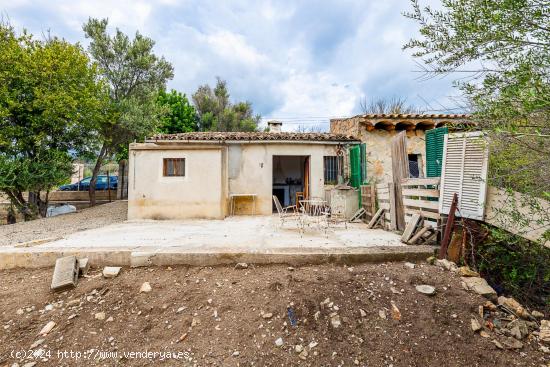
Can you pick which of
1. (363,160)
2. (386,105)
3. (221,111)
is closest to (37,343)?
(363,160)

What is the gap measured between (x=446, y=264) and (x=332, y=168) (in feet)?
21.3

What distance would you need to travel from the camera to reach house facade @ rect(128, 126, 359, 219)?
326 inches

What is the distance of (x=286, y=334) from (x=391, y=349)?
1.08 meters

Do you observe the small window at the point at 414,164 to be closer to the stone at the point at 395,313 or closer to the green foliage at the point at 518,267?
the green foliage at the point at 518,267

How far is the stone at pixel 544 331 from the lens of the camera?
2624 millimetres

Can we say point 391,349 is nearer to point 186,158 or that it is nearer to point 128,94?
point 186,158

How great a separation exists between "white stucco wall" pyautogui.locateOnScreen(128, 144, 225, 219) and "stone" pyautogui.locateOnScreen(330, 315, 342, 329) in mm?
5881

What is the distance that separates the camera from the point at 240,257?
3.96 metres

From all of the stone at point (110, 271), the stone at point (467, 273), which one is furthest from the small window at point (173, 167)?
the stone at point (467, 273)

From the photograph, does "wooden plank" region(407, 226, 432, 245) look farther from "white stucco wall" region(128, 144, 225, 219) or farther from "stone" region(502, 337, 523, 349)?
"white stucco wall" region(128, 144, 225, 219)

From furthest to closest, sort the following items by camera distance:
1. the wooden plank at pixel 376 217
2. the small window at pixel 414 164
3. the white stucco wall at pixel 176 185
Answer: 1. the small window at pixel 414 164
2. the white stucco wall at pixel 176 185
3. the wooden plank at pixel 376 217

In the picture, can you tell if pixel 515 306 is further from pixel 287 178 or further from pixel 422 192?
pixel 287 178

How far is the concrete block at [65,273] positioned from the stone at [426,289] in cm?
466

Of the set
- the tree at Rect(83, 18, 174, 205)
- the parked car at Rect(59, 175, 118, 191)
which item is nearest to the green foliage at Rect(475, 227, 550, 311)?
the tree at Rect(83, 18, 174, 205)
